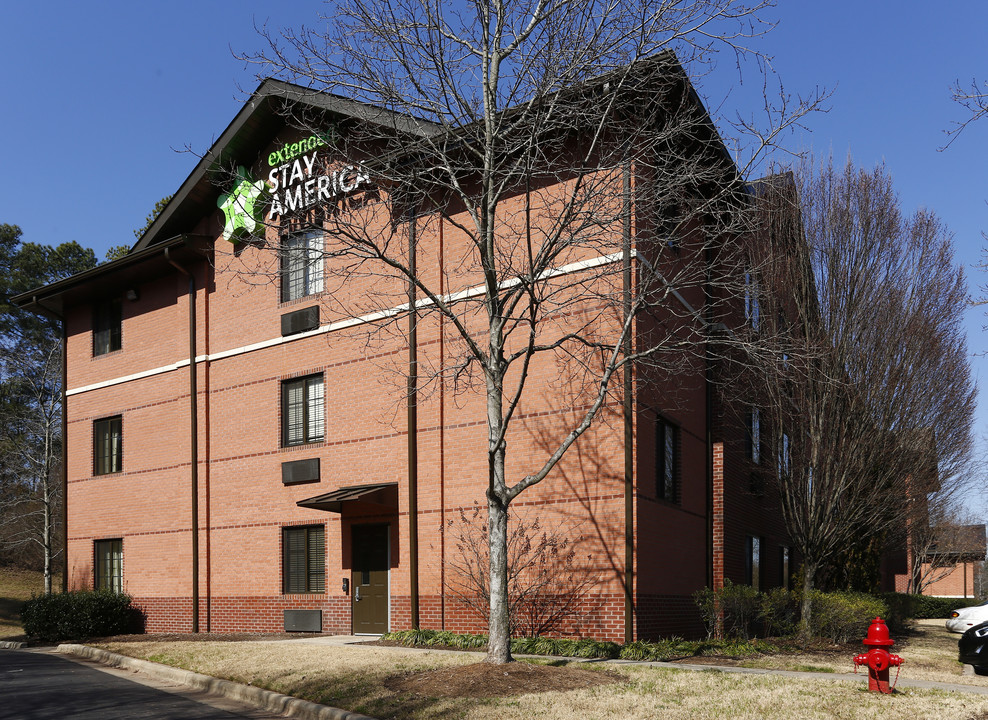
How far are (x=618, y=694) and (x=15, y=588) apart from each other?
40.3 meters

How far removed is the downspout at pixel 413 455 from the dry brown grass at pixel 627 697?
150 inches

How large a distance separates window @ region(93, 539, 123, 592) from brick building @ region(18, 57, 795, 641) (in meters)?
0.08

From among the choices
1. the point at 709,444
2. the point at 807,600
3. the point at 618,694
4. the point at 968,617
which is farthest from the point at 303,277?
the point at 968,617

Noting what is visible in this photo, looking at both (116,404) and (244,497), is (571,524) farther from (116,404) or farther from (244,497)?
(116,404)

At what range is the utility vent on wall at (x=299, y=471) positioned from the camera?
20125mm

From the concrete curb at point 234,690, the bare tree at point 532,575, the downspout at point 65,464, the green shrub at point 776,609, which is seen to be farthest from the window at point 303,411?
the green shrub at point 776,609

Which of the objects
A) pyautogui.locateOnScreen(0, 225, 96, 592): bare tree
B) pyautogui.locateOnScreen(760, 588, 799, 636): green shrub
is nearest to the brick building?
pyautogui.locateOnScreen(760, 588, 799, 636): green shrub

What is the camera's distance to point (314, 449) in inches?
799

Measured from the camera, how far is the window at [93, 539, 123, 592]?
24.4m

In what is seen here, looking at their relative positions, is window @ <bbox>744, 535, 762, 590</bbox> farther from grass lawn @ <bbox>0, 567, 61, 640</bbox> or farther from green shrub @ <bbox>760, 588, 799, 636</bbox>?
Answer: grass lawn @ <bbox>0, 567, 61, 640</bbox>

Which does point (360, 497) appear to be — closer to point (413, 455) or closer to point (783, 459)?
point (413, 455)

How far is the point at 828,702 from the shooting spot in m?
10.1

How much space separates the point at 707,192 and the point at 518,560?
9.02m

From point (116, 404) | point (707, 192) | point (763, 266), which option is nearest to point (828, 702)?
point (763, 266)
